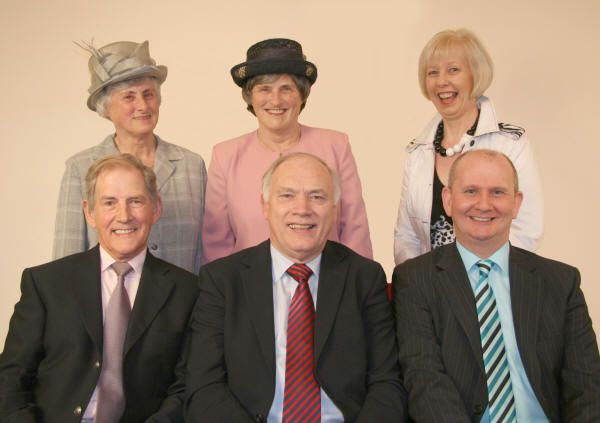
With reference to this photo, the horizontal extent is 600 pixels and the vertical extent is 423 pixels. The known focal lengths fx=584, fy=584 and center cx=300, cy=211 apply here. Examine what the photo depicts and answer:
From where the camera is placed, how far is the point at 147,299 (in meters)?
2.26

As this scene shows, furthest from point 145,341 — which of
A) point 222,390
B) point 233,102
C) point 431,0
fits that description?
point 431,0

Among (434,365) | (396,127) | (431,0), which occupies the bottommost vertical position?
(434,365)

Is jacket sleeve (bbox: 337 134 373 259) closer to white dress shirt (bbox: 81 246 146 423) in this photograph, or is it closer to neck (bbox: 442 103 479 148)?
neck (bbox: 442 103 479 148)

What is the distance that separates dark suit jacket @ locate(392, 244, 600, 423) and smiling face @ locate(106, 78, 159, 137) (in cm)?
157

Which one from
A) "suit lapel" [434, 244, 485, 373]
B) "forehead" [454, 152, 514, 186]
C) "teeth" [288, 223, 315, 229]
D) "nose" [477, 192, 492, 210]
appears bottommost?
"suit lapel" [434, 244, 485, 373]

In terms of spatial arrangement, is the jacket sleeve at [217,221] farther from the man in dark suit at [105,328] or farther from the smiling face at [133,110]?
the man in dark suit at [105,328]

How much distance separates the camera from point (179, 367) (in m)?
2.26

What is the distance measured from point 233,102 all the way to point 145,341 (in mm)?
2818

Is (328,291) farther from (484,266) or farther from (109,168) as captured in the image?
(109,168)

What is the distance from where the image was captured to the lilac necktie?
2.13 metres

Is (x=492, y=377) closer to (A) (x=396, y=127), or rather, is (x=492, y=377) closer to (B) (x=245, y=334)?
(B) (x=245, y=334)

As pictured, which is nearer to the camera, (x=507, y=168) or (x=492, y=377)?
(x=492, y=377)

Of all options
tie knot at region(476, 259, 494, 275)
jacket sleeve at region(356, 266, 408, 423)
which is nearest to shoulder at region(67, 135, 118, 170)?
jacket sleeve at region(356, 266, 408, 423)

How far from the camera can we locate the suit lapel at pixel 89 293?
2160 mm
